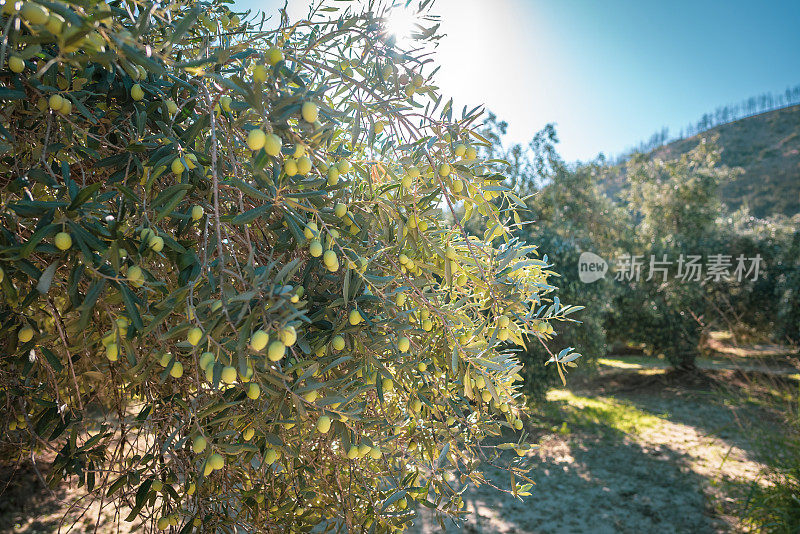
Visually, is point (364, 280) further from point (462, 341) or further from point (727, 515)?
point (727, 515)

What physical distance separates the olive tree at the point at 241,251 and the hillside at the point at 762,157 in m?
27.1

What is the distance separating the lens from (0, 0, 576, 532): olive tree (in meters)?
0.85

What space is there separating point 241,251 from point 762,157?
134 feet

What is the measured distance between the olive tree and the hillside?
2714 centimetres

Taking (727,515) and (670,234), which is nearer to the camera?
(727,515)

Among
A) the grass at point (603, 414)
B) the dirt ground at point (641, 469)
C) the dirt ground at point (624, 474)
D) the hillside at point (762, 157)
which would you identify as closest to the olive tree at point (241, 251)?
the dirt ground at point (624, 474)

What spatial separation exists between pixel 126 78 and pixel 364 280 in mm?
748

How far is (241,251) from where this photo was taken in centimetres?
137

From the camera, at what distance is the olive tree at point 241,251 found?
0.85m

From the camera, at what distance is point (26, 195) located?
0.91 metres

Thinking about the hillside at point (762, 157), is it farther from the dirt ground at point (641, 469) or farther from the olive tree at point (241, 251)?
the olive tree at point (241, 251)

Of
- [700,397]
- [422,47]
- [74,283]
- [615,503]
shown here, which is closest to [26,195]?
[74,283]

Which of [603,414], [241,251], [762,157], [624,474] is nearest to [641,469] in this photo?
[624,474]

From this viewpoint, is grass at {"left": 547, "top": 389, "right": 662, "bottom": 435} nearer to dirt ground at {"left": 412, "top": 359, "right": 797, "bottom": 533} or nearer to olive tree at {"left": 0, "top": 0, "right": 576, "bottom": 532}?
dirt ground at {"left": 412, "top": 359, "right": 797, "bottom": 533}
